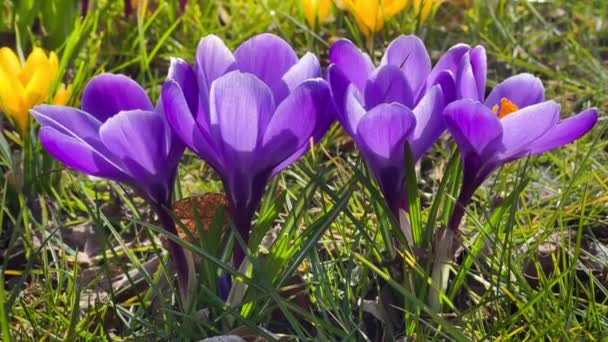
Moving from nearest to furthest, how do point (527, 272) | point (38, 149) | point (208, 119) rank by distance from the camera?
point (208, 119) < point (527, 272) < point (38, 149)

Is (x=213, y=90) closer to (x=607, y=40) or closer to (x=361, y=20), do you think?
(x=361, y=20)

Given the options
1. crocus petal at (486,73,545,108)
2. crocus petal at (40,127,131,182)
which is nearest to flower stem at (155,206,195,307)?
crocus petal at (40,127,131,182)

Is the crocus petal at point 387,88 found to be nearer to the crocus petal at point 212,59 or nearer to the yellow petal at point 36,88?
the crocus petal at point 212,59

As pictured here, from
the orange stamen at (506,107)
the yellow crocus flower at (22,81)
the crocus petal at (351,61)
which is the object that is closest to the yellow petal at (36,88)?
the yellow crocus flower at (22,81)

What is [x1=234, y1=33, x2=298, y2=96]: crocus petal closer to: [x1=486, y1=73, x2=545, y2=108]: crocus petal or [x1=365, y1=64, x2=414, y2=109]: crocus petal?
[x1=365, y1=64, x2=414, y2=109]: crocus petal

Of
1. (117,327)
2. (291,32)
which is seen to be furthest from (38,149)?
(291,32)

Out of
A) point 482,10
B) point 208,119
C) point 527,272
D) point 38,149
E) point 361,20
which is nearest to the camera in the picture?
point 208,119
